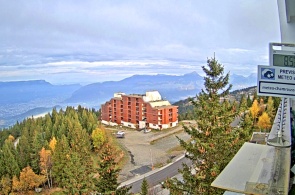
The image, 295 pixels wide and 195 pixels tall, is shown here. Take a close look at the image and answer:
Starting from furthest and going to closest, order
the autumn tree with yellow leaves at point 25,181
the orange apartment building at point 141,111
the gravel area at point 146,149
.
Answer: the orange apartment building at point 141,111
the gravel area at point 146,149
the autumn tree with yellow leaves at point 25,181

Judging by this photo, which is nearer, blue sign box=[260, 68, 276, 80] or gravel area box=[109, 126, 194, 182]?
blue sign box=[260, 68, 276, 80]

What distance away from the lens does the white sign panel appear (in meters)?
2.45

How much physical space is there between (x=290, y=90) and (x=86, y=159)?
9.44 m

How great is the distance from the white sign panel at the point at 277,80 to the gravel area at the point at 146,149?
56.0 feet

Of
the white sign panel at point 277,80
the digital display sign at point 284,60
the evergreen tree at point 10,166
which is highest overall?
the digital display sign at point 284,60

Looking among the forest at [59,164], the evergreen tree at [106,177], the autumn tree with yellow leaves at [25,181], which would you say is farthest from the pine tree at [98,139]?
the evergreen tree at [106,177]

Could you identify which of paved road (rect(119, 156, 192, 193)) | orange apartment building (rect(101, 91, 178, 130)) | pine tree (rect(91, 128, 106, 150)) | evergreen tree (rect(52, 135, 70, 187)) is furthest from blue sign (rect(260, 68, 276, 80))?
orange apartment building (rect(101, 91, 178, 130))

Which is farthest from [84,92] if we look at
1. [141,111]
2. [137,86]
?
[141,111]

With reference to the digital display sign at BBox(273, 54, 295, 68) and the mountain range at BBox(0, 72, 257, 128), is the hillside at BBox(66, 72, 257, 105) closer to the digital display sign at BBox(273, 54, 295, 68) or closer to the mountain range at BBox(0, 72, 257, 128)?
the mountain range at BBox(0, 72, 257, 128)

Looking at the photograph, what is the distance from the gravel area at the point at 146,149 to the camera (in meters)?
20.9

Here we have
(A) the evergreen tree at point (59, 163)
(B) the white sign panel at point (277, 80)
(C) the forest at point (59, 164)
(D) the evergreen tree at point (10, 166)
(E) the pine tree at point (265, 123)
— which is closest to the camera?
(B) the white sign panel at point (277, 80)

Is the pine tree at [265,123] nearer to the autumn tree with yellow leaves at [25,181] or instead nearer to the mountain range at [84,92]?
the autumn tree with yellow leaves at [25,181]

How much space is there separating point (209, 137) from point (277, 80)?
4.37m

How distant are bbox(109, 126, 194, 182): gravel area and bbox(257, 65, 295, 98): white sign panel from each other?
17072 millimetres
